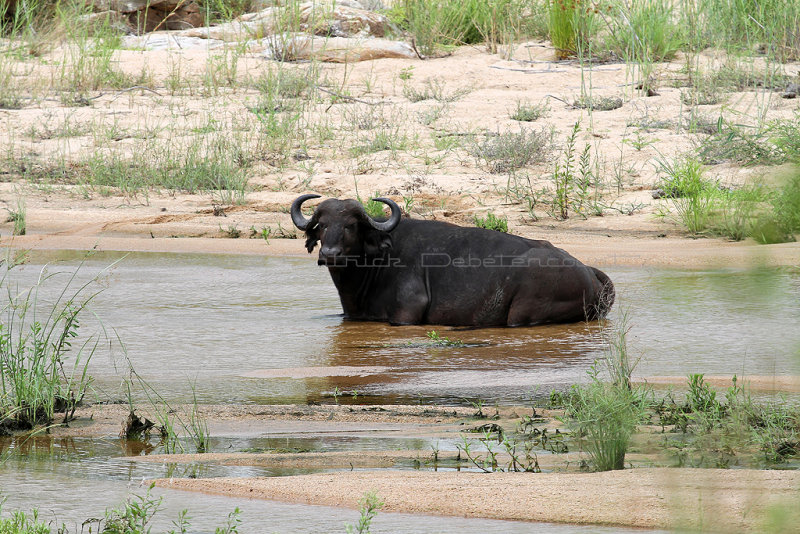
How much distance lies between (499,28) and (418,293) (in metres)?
12.1

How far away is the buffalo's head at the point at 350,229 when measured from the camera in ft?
27.1

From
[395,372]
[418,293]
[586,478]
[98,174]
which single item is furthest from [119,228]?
[586,478]

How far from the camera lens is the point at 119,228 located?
12.8 meters

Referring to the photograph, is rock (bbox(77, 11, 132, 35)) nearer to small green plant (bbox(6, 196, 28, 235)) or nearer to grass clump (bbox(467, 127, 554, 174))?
small green plant (bbox(6, 196, 28, 235))

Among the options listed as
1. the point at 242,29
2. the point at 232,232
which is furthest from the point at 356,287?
the point at 242,29

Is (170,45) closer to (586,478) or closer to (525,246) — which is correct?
(525,246)

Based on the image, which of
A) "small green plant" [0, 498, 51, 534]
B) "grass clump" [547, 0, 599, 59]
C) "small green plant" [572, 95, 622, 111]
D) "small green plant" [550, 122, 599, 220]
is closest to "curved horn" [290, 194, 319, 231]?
"small green plant" [550, 122, 599, 220]

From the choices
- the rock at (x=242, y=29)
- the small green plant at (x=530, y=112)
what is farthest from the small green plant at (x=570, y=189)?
the rock at (x=242, y=29)

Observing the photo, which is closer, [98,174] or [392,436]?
[392,436]

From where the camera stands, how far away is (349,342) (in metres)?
7.64

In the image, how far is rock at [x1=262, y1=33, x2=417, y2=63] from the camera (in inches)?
744

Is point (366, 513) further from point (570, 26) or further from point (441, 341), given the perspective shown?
point (570, 26)

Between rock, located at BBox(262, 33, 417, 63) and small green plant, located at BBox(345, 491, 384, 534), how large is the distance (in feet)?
51.5

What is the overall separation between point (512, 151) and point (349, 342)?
24.2ft
